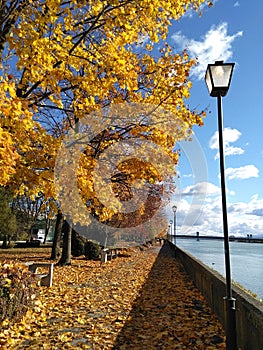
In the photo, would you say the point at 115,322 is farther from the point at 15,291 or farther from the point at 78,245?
the point at 78,245

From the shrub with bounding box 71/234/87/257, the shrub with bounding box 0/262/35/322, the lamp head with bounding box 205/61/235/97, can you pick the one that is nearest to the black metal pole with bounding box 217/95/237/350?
the lamp head with bounding box 205/61/235/97

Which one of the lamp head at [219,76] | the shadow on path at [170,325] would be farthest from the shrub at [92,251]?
the lamp head at [219,76]

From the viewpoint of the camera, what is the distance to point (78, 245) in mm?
24625

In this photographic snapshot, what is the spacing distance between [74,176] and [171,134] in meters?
2.89

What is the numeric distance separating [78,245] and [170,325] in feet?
62.7

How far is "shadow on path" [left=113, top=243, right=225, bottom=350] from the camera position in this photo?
17.0 ft

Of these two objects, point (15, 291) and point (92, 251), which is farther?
point (92, 251)

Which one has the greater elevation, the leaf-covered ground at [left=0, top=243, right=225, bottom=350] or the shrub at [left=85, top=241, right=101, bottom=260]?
the shrub at [left=85, top=241, right=101, bottom=260]

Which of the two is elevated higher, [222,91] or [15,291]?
[222,91]

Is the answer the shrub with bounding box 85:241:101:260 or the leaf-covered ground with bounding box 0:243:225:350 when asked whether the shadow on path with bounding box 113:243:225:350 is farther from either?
the shrub with bounding box 85:241:101:260

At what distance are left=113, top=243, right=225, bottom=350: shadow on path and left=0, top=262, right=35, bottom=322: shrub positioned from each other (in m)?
1.94

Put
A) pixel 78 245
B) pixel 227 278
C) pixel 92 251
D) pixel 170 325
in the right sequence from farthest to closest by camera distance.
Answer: pixel 78 245, pixel 92 251, pixel 170 325, pixel 227 278

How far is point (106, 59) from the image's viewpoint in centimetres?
717

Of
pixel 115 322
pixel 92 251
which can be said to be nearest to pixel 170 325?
pixel 115 322
